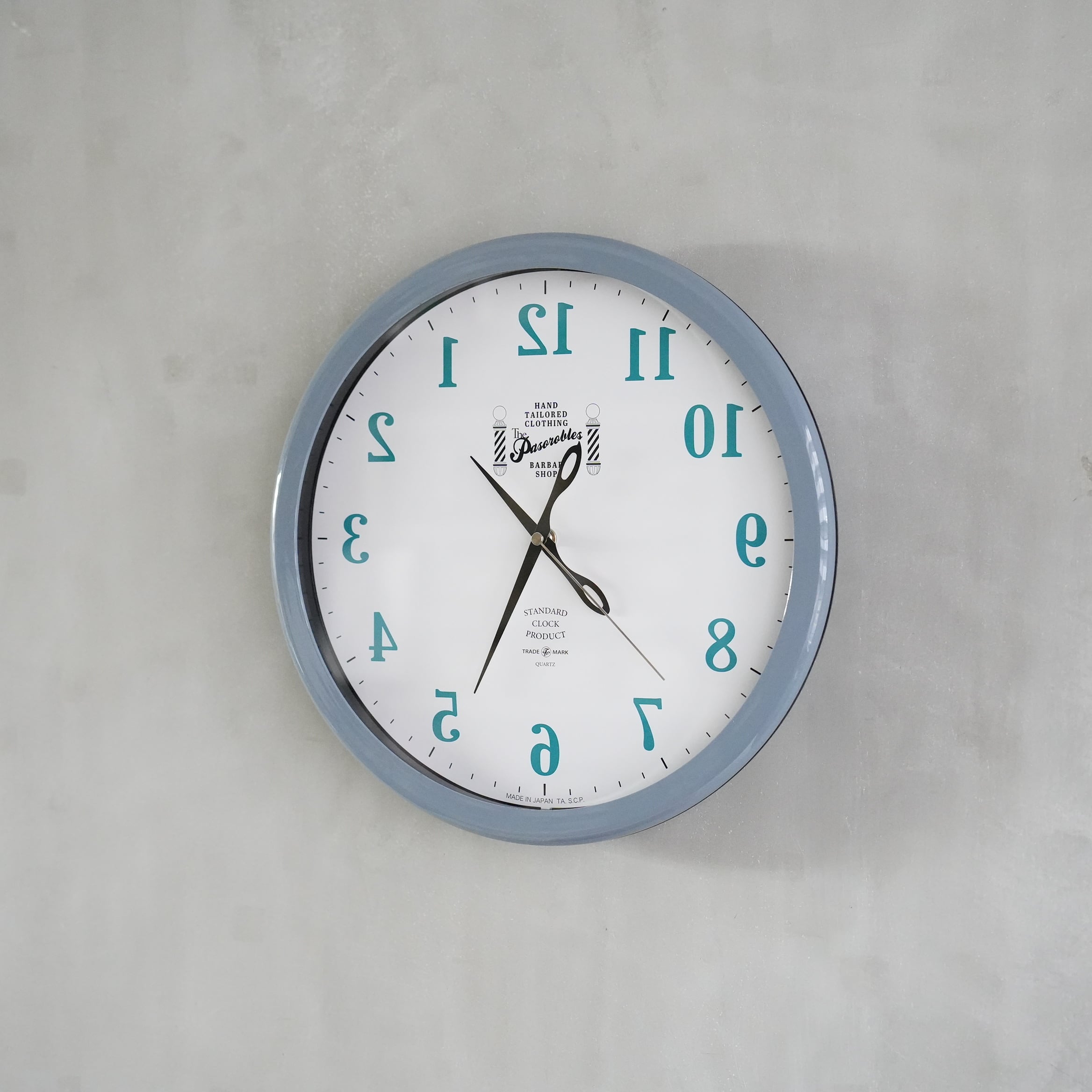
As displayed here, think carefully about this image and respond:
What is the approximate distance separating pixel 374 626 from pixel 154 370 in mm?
399

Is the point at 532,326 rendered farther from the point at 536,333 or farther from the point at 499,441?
the point at 499,441

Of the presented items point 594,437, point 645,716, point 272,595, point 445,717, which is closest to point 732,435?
point 594,437

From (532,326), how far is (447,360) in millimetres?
90

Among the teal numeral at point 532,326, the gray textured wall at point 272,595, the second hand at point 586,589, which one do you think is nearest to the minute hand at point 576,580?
the second hand at point 586,589

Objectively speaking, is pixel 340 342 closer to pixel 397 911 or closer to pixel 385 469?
pixel 385 469

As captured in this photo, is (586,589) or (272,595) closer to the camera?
(586,589)

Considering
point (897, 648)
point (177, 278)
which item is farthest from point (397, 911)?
point (177, 278)

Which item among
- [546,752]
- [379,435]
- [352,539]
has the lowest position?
[546,752]

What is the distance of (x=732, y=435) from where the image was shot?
77 cm

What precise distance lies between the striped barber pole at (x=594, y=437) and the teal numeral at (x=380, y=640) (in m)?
0.26

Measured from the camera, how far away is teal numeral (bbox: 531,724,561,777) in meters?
0.80

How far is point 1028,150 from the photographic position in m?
0.77

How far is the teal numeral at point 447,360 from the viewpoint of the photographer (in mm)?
826

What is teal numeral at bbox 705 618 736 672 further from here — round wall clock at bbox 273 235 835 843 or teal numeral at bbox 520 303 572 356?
teal numeral at bbox 520 303 572 356
